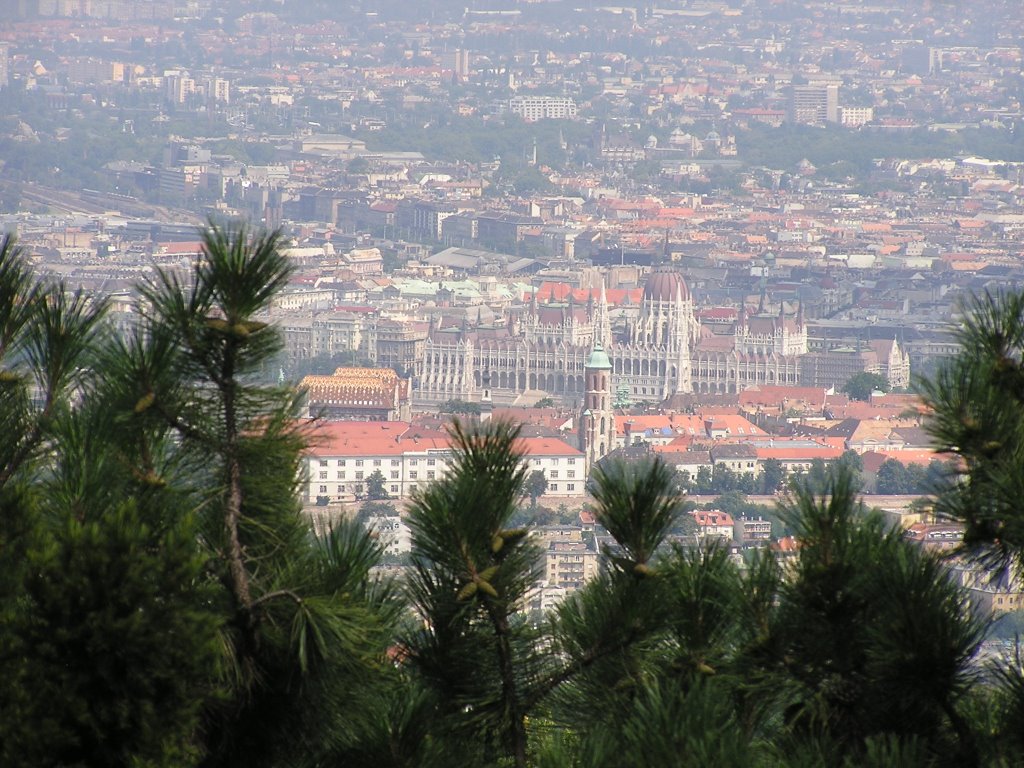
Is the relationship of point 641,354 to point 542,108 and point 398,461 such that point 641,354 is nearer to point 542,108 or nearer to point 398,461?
point 398,461

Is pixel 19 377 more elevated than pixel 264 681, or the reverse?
pixel 19 377

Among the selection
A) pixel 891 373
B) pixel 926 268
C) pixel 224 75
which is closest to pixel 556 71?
pixel 224 75

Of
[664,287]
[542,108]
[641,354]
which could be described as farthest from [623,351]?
[542,108]

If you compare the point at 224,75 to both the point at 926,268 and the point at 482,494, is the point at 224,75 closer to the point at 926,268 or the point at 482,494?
the point at 926,268

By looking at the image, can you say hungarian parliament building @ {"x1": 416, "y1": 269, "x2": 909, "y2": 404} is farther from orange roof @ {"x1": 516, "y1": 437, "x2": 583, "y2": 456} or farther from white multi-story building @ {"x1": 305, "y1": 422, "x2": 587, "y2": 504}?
white multi-story building @ {"x1": 305, "y1": 422, "x2": 587, "y2": 504}

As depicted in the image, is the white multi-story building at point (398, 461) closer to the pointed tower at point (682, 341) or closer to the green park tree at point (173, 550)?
the pointed tower at point (682, 341)
